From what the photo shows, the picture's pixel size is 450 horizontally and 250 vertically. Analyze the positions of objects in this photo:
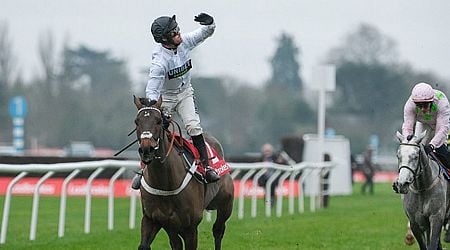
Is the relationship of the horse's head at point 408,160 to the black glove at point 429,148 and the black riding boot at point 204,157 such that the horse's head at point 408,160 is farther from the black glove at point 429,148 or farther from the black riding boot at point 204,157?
the black riding boot at point 204,157

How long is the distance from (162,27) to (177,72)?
1.61 ft

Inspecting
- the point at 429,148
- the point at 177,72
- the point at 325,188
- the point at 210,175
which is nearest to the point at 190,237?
the point at 210,175

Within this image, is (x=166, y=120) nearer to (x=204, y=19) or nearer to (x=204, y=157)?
(x=204, y=157)

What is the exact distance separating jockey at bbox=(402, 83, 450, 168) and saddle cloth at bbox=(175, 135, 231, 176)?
187 centimetres

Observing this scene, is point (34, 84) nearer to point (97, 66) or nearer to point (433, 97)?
point (97, 66)

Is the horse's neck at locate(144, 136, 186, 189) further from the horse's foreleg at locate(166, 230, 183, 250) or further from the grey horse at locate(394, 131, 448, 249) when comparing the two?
the grey horse at locate(394, 131, 448, 249)

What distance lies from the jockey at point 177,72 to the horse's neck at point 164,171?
15.0 inches

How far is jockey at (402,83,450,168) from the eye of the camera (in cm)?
998

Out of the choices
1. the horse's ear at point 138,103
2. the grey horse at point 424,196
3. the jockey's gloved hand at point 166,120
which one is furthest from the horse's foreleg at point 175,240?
the grey horse at point 424,196

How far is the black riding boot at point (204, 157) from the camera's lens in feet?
30.4

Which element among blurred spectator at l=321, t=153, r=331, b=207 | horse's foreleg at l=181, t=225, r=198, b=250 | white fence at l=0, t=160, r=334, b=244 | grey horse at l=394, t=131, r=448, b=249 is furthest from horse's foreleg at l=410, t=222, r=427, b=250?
blurred spectator at l=321, t=153, r=331, b=207

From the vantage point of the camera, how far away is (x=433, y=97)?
398 inches

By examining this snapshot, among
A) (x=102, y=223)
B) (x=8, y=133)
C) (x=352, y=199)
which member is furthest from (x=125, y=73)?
(x=102, y=223)

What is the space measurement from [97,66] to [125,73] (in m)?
5.42
